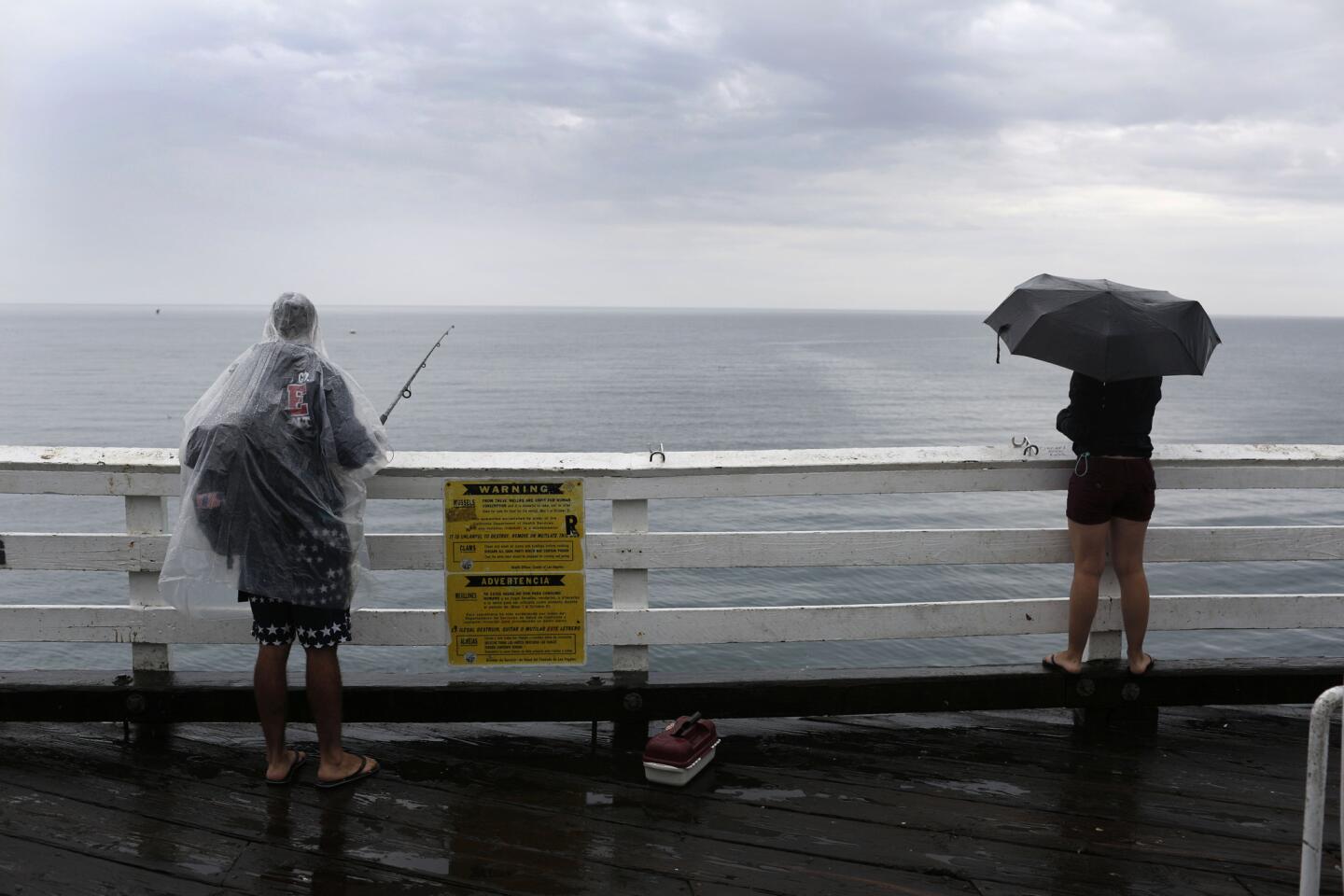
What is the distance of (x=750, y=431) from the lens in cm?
4456

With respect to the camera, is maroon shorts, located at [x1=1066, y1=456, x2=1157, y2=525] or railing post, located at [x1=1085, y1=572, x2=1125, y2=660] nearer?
maroon shorts, located at [x1=1066, y1=456, x2=1157, y2=525]

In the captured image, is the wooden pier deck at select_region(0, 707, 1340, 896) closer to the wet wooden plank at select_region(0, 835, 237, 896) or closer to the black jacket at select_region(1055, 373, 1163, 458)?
the wet wooden plank at select_region(0, 835, 237, 896)

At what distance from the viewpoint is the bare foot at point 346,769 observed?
3.96 m

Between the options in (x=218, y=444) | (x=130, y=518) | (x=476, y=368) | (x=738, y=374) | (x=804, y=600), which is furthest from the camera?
(x=476, y=368)

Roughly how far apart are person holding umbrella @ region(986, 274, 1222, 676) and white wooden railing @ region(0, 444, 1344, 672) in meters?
0.18

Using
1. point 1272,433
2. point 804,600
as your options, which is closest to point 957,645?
point 804,600

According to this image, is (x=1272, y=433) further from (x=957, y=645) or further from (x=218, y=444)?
(x=218, y=444)

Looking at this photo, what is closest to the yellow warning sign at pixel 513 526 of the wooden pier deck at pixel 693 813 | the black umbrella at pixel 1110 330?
the wooden pier deck at pixel 693 813

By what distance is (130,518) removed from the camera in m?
4.35

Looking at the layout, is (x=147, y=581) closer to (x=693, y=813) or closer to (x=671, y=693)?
(x=671, y=693)

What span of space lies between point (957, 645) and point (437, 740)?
10650 millimetres

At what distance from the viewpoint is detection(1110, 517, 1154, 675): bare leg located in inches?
173

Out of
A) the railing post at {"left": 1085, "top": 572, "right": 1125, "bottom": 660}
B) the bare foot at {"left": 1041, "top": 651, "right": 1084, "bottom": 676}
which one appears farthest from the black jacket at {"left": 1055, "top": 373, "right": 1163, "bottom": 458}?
the bare foot at {"left": 1041, "top": 651, "right": 1084, "bottom": 676}

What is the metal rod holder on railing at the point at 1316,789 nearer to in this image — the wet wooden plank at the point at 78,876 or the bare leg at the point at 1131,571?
the bare leg at the point at 1131,571
